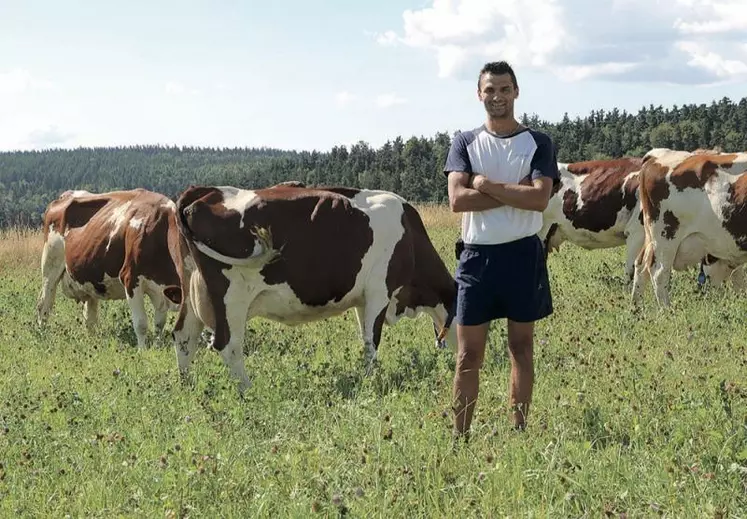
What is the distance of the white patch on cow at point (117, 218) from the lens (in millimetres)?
10375

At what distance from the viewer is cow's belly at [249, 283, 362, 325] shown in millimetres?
7438

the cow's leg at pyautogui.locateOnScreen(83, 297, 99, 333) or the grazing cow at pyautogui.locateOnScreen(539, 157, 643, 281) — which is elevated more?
the grazing cow at pyautogui.locateOnScreen(539, 157, 643, 281)

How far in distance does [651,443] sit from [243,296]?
3.78m

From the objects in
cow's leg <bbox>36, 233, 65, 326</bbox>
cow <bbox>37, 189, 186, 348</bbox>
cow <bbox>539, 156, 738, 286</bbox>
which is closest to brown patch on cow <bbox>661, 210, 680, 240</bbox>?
cow <bbox>539, 156, 738, 286</bbox>

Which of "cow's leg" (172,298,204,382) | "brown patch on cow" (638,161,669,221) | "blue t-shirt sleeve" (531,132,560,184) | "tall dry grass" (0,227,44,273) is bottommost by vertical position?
"tall dry grass" (0,227,44,273)

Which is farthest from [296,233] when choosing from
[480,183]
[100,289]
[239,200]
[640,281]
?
[640,281]

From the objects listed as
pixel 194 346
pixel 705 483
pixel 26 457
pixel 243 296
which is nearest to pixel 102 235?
pixel 194 346

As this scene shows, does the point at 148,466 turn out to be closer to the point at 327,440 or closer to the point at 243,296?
the point at 327,440

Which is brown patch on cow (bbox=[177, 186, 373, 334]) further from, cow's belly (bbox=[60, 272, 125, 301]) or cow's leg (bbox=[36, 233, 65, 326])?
cow's leg (bbox=[36, 233, 65, 326])

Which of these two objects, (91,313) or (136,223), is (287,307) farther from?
(91,313)

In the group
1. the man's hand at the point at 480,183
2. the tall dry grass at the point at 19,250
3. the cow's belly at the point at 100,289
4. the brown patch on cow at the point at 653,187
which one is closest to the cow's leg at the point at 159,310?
the cow's belly at the point at 100,289

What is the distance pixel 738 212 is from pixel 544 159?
622 centimetres

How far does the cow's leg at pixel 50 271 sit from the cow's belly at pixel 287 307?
5566 millimetres

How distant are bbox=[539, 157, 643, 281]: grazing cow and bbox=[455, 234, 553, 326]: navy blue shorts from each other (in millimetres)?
8456
